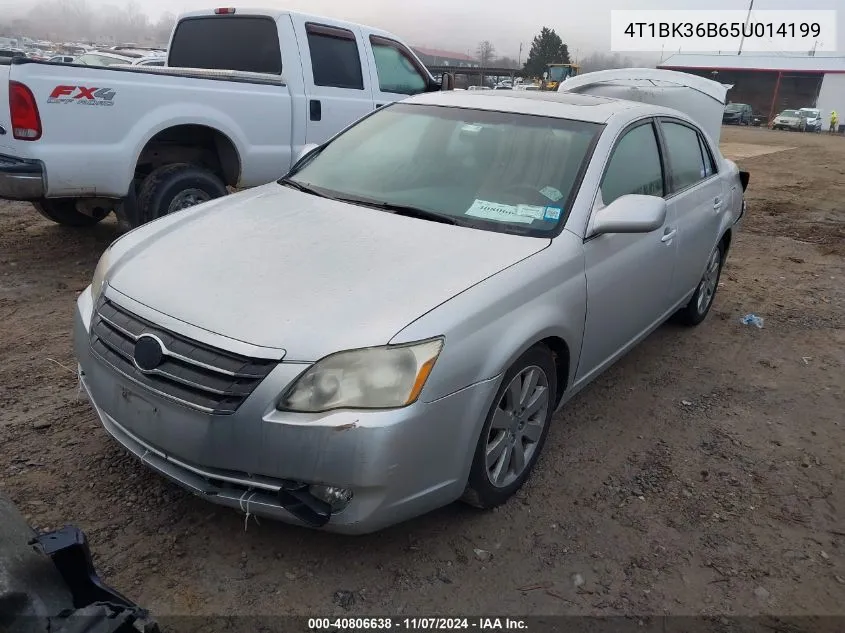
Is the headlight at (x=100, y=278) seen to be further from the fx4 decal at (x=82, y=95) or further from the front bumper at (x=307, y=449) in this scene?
the fx4 decal at (x=82, y=95)

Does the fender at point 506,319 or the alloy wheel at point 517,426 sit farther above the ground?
the fender at point 506,319

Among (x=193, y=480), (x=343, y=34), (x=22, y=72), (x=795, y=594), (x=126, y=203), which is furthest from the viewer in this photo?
(x=343, y=34)

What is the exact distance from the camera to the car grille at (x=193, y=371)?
222 cm

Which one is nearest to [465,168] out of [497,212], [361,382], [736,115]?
[497,212]

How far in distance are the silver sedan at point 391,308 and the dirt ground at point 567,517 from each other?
0.93 ft

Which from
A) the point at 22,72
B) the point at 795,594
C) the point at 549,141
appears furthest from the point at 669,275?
the point at 22,72

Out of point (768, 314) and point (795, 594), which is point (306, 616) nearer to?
point (795, 594)

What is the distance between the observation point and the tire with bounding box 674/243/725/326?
504 centimetres

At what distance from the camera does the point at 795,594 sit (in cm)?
259

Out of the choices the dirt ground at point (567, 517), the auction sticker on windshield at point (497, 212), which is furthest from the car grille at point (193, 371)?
the auction sticker on windshield at point (497, 212)

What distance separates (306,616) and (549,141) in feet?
8.06

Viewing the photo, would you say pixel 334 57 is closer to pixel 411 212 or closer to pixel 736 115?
pixel 411 212

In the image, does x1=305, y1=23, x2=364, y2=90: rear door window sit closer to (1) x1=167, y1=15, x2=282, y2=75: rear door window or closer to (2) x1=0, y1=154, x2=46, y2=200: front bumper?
(1) x1=167, y1=15, x2=282, y2=75: rear door window

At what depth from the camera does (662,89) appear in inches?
401
